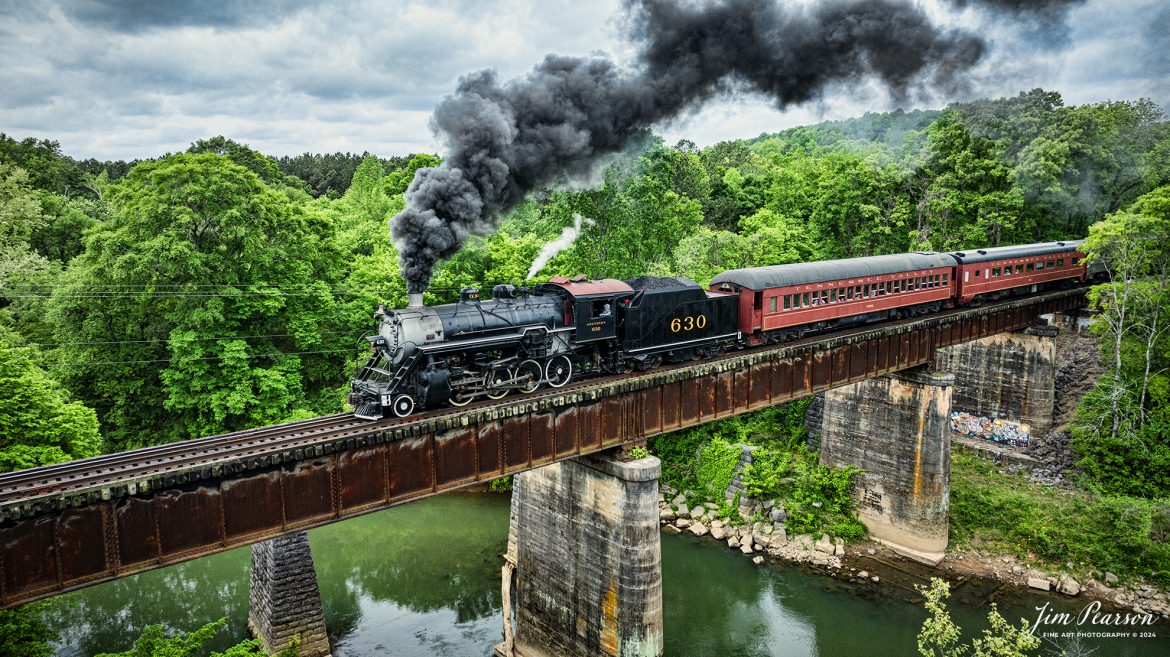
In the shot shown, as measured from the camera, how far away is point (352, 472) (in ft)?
48.0

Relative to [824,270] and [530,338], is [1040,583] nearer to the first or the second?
[824,270]

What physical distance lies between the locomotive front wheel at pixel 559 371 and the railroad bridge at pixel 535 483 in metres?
0.56

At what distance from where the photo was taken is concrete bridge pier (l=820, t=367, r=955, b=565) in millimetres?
29281

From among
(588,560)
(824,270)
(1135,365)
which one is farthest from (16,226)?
(1135,365)

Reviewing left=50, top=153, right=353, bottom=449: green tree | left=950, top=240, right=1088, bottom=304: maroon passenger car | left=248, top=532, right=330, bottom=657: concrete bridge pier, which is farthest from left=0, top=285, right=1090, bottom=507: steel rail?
left=950, top=240, right=1088, bottom=304: maroon passenger car

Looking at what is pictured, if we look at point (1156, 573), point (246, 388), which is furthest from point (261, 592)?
point (1156, 573)

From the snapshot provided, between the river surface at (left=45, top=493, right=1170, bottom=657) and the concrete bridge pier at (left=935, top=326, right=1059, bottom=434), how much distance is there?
1196cm

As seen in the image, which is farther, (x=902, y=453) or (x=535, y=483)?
(x=902, y=453)

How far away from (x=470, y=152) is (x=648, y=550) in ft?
38.5

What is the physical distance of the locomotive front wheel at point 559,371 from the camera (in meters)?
19.0

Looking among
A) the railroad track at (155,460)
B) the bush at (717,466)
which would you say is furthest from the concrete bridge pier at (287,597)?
the bush at (717,466)

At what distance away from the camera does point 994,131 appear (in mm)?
47031

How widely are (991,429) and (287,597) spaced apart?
34.2 meters

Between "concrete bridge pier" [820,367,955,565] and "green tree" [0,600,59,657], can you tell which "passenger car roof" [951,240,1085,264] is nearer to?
"concrete bridge pier" [820,367,955,565]
